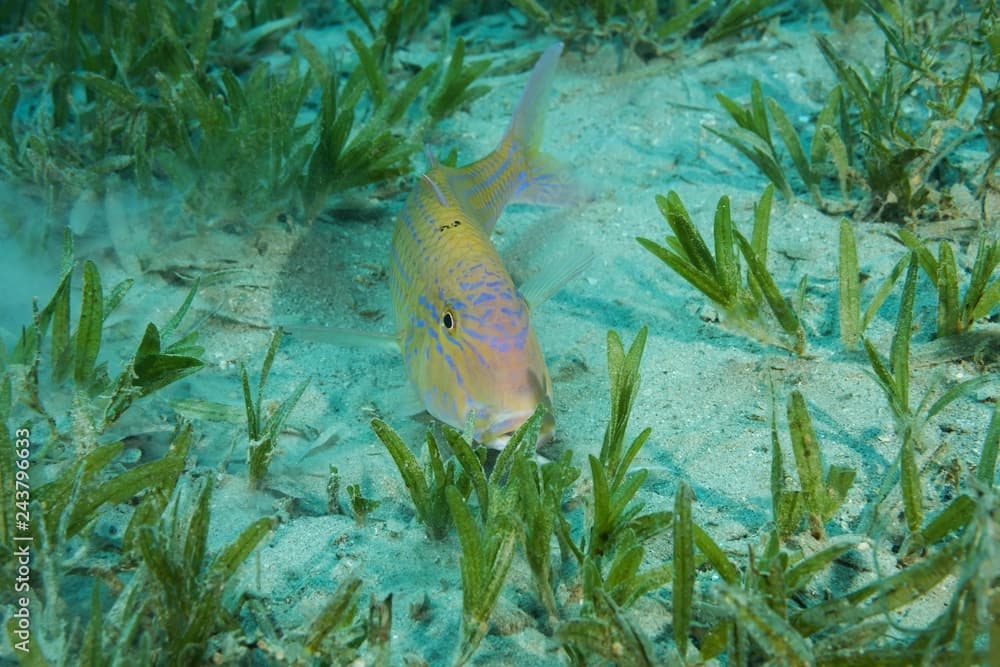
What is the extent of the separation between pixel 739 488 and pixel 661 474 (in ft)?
0.96

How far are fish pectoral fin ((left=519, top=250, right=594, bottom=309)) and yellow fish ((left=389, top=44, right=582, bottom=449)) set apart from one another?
0.05 feet

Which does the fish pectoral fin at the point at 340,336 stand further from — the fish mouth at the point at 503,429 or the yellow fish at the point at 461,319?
the fish mouth at the point at 503,429

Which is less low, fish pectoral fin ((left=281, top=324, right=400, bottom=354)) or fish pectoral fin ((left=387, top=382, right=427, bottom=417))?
fish pectoral fin ((left=281, top=324, right=400, bottom=354))

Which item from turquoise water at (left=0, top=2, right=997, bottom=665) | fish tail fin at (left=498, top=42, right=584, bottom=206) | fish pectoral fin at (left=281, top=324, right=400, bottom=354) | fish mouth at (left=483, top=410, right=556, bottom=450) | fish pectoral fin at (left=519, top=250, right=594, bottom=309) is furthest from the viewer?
fish tail fin at (left=498, top=42, right=584, bottom=206)

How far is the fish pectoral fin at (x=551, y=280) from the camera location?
3141 mm

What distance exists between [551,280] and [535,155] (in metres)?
1.58

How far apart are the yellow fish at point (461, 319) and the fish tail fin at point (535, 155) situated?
54 centimetres

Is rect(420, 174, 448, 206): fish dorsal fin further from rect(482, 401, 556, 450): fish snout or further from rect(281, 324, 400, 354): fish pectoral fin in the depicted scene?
rect(482, 401, 556, 450): fish snout

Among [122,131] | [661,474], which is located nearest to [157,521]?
[661,474]

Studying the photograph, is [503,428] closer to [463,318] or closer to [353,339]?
[463,318]

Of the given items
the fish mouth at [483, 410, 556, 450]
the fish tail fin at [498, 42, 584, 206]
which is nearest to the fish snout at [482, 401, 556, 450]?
the fish mouth at [483, 410, 556, 450]

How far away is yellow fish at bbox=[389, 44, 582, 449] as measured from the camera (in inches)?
101

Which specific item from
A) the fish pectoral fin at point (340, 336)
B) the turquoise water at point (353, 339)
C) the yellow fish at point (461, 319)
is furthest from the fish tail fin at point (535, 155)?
the fish pectoral fin at point (340, 336)

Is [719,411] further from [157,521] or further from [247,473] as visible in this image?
[157,521]
